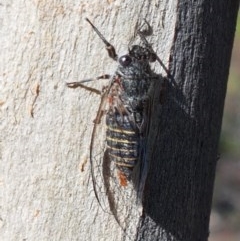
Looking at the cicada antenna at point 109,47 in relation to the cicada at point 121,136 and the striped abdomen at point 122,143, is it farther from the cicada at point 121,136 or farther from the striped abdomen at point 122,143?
the striped abdomen at point 122,143

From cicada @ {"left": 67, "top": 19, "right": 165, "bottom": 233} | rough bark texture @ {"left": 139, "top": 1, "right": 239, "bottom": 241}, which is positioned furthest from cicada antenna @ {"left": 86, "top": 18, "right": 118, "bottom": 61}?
rough bark texture @ {"left": 139, "top": 1, "right": 239, "bottom": 241}

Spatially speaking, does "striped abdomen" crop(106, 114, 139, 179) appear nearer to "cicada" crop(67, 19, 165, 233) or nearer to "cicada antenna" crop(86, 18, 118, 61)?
"cicada" crop(67, 19, 165, 233)

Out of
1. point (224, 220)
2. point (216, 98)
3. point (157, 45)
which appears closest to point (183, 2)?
point (157, 45)

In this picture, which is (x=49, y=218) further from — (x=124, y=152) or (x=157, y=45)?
(x=157, y=45)

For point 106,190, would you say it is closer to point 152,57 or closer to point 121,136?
point 121,136

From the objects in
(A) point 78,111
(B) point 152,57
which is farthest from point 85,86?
(B) point 152,57

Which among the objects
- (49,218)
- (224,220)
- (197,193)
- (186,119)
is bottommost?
(49,218)
